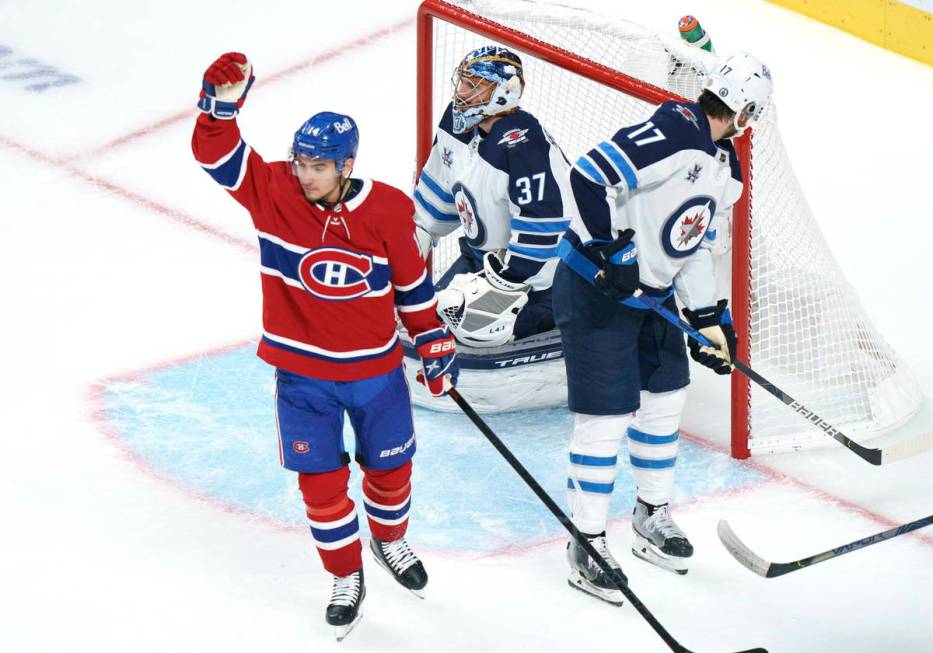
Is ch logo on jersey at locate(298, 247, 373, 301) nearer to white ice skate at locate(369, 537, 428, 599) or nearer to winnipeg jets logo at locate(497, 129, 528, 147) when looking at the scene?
white ice skate at locate(369, 537, 428, 599)

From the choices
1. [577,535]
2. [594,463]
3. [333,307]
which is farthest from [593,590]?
[333,307]

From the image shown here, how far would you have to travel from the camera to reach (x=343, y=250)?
3.04 metres

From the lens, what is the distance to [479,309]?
414cm

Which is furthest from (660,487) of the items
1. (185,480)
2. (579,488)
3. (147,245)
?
(147,245)

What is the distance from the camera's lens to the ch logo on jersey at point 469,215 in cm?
404

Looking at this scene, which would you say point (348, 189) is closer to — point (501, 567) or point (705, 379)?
point (501, 567)

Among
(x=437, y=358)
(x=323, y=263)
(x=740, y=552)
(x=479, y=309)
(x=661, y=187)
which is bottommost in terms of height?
(x=740, y=552)

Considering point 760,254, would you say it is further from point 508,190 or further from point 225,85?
point 225,85

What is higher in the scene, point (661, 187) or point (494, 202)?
point (661, 187)

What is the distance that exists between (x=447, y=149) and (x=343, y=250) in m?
1.11

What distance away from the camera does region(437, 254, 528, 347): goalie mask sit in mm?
4129

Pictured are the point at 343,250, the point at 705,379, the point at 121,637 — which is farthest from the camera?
the point at 705,379

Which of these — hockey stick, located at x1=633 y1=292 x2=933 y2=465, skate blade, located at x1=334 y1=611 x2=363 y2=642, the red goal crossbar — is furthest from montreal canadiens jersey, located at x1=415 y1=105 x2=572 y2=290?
skate blade, located at x1=334 y1=611 x2=363 y2=642

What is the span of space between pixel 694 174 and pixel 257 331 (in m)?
1.94
